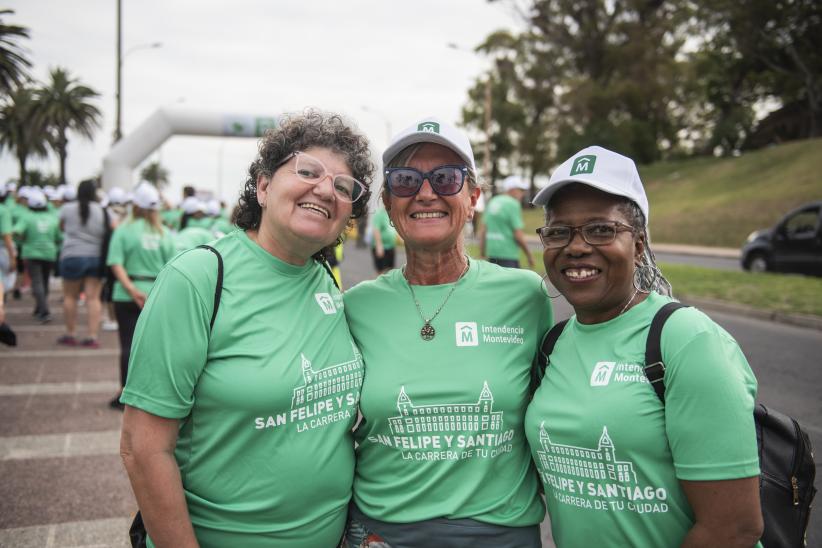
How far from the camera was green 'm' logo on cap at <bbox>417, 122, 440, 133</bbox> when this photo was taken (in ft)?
7.40

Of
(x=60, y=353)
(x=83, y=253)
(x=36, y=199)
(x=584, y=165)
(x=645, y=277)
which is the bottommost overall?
(x=60, y=353)

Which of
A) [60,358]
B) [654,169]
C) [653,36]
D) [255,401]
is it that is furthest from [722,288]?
[653,36]

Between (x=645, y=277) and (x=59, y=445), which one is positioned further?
(x=59, y=445)

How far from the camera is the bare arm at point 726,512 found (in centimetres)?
163

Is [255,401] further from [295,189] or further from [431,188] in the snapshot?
[431,188]

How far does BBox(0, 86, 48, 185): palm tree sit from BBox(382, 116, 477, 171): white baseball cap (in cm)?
4514

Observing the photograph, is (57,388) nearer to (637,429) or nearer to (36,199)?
(36,199)

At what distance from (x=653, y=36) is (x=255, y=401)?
4953 cm

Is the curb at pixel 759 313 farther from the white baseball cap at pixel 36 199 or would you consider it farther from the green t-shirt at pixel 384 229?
the white baseball cap at pixel 36 199

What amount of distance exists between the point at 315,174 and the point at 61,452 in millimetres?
3928

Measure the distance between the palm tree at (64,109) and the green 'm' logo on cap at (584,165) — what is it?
147 ft

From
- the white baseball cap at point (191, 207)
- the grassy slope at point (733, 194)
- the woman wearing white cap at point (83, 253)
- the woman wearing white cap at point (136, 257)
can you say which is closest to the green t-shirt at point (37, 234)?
the white baseball cap at point (191, 207)

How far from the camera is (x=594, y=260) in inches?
77.2

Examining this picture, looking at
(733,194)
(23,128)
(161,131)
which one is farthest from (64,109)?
(733,194)
